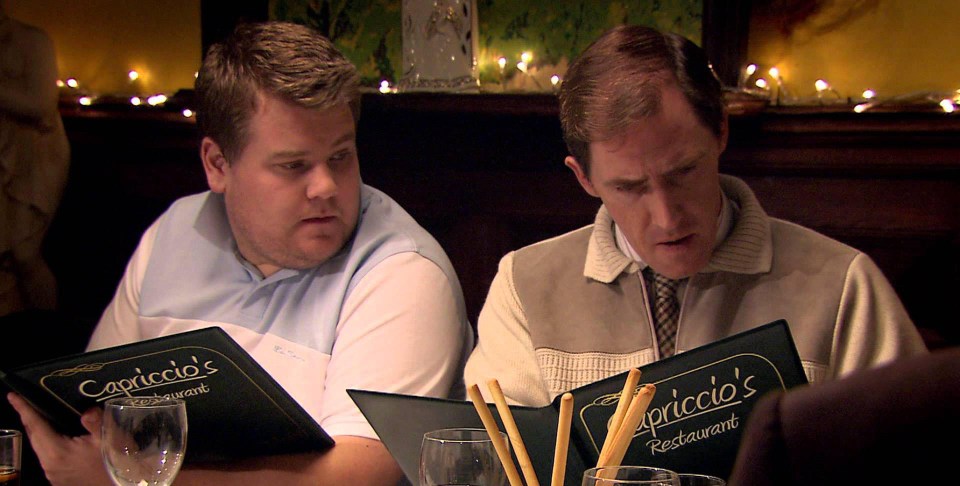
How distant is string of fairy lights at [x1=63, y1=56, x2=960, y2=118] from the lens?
2695 millimetres

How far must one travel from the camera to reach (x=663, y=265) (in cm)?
167

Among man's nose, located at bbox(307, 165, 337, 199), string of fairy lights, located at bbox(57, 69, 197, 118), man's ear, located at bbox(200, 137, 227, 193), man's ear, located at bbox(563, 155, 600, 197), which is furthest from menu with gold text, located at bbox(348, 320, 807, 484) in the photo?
string of fairy lights, located at bbox(57, 69, 197, 118)

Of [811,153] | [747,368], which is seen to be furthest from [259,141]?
[811,153]

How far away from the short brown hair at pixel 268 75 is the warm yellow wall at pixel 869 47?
1.45 metres

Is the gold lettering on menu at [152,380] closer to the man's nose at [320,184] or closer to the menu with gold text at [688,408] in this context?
the menu with gold text at [688,408]

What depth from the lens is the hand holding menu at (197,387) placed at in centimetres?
136

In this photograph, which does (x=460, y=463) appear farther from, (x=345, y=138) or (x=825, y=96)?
(x=825, y=96)

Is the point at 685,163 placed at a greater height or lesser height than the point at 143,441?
greater

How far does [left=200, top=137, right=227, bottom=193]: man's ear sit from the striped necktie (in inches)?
33.0

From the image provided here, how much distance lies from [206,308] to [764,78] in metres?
1.66

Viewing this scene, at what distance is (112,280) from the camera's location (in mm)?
3553

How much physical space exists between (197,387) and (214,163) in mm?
744

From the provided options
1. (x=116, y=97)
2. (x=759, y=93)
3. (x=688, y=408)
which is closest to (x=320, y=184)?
(x=688, y=408)

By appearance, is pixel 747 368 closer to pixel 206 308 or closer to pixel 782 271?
pixel 782 271
